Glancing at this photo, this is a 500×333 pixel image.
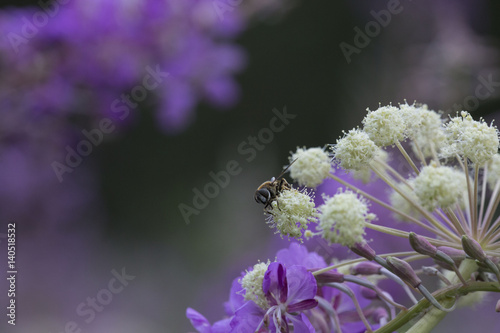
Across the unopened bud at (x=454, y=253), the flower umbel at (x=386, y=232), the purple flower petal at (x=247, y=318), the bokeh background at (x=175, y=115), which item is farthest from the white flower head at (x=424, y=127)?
the bokeh background at (x=175, y=115)

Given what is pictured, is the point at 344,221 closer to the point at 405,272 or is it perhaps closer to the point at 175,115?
the point at 405,272

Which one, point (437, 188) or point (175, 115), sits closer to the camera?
point (437, 188)

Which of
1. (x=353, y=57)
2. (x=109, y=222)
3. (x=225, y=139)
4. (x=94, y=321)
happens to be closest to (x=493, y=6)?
(x=353, y=57)

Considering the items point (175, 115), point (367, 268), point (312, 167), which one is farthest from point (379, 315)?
point (175, 115)

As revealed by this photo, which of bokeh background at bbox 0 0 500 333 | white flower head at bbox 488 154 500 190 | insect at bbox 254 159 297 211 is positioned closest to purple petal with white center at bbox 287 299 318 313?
insect at bbox 254 159 297 211

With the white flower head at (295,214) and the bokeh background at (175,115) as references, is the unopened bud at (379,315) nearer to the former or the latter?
the white flower head at (295,214)

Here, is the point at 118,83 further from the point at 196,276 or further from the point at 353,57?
the point at 353,57
